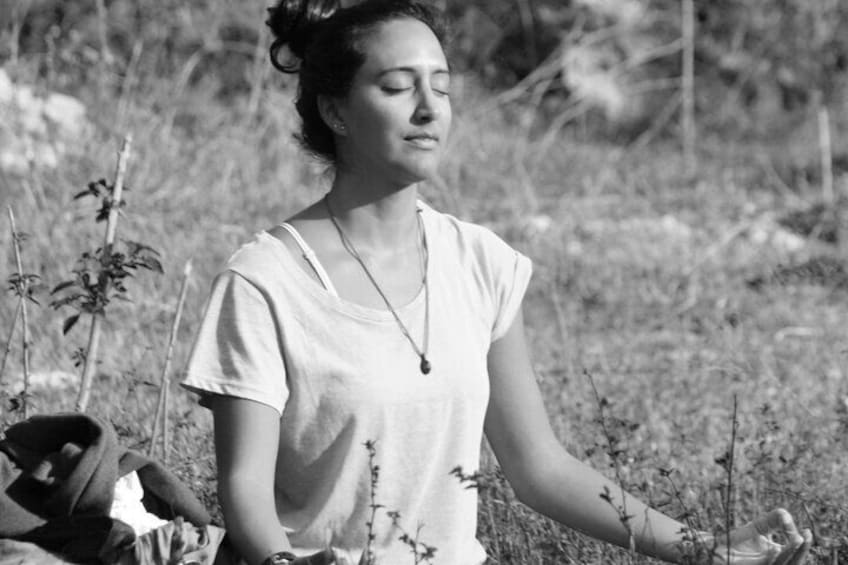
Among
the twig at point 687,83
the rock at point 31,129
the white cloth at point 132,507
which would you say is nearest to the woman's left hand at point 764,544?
the white cloth at point 132,507

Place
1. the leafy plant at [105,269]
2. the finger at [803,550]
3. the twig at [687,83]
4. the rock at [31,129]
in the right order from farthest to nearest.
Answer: the twig at [687,83], the rock at [31,129], the leafy plant at [105,269], the finger at [803,550]

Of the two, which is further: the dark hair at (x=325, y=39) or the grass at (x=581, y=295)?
the grass at (x=581, y=295)

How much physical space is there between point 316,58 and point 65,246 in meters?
2.54

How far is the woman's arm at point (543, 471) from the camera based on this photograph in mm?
2674

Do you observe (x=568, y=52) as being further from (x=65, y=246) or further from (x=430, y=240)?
(x=430, y=240)

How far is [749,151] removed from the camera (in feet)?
29.6

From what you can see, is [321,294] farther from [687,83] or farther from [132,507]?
[687,83]

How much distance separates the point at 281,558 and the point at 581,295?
355 centimetres

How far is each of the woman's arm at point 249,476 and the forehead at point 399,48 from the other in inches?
24.4

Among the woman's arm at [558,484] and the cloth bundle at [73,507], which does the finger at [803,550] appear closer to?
the woman's arm at [558,484]

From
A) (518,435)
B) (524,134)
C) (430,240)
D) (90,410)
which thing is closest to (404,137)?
(430,240)

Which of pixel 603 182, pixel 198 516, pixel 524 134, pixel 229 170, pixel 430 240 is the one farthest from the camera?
pixel 524 134

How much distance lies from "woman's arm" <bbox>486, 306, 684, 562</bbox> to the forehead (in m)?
0.50

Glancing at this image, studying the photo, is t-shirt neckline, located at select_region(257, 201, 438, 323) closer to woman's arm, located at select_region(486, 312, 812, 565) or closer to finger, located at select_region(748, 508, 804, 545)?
woman's arm, located at select_region(486, 312, 812, 565)
